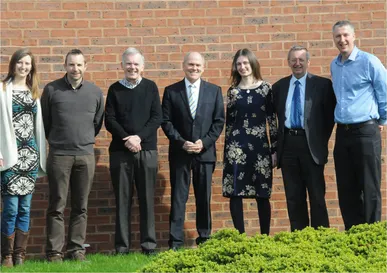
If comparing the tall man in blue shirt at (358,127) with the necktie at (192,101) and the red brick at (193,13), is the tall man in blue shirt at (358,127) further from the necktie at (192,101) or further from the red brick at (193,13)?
the red brick at (193,13)

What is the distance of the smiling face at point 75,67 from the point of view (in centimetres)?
750

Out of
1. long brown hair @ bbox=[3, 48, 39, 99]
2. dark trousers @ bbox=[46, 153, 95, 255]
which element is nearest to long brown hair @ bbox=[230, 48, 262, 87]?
dark trousers @ bbox=[46, 153, 95, 255]

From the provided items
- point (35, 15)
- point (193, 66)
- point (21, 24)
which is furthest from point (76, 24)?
point (193, 66)

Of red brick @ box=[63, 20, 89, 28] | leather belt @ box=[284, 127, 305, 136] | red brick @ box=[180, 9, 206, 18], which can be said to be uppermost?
red brick @ box=[180, 9, 206, 18]

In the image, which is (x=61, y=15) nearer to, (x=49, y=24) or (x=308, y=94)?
(x=49, y=24)

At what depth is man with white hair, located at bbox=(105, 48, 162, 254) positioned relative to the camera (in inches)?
299

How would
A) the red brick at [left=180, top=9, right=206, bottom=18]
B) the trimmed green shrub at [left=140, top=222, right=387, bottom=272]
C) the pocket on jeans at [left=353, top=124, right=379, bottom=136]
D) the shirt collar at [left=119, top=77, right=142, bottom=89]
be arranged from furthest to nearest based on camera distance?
1. the red brick at [left=180, top=9, right=206, bottom=18]
2. the shirt collar at [left=119, top=77, right=142, bottom=89]
3. the pocket on jeans at [left=353, top=124, right=379, bottom=136]
4. the trimmed green shrub at [left=140, top=222, right=387, bottom=272]

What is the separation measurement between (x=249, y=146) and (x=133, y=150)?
45.8 inches

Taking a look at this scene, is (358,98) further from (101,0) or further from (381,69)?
(101,0)

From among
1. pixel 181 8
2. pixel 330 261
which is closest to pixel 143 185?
pixel 181 8

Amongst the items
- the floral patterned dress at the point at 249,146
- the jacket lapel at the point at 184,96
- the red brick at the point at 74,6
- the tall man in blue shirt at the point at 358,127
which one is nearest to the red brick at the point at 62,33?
the red brick at the point at 74,6

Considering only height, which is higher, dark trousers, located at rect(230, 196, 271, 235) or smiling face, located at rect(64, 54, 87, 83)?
smiling face, located at rect(64, 54, 87, 83)

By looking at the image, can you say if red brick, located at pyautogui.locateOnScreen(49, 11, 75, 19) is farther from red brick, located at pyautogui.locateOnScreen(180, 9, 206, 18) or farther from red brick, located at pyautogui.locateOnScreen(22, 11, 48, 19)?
red brick, located at pyautogui.locateOnScreen(180, 9, 206, 18)

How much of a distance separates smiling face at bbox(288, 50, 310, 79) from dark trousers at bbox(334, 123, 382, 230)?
2.31 feet
